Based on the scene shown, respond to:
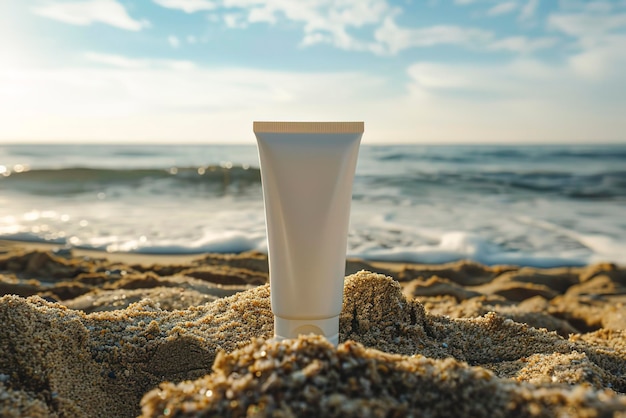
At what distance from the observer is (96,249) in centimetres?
521

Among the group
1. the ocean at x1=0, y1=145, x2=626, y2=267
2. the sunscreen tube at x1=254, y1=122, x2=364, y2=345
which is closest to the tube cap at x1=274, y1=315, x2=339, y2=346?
the sunscreen tube at x1=254, y1=122, x2=364, y2=345

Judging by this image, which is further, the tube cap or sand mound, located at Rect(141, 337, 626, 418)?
the tube cap

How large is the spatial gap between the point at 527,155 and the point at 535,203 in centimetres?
866

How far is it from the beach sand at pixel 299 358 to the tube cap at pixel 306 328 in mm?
71

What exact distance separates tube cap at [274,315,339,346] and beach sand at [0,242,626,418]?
71mm

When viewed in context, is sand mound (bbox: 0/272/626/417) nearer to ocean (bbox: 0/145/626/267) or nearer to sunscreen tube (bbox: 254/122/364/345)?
sunscreen tube (bbox: 254/122/364/345)

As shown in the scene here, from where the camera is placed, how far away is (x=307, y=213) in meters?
1.52

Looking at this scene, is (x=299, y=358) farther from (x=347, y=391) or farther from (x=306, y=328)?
(x=306, y=328)

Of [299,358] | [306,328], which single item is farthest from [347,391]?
[306,328]

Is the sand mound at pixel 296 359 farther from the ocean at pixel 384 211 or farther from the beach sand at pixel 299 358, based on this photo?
the ocean at pixel 384 211

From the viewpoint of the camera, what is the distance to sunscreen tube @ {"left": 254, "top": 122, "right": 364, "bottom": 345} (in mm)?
1477

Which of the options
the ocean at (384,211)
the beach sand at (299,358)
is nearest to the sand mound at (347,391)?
the beach sand at (299,358)

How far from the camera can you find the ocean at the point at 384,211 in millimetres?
5484

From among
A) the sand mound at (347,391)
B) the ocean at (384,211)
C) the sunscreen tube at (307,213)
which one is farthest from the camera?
the ocean at (384,211)
